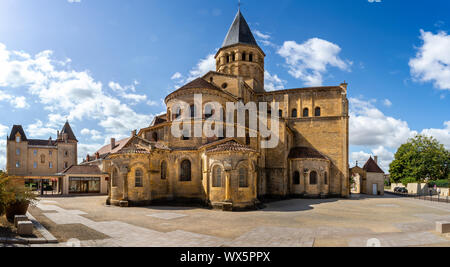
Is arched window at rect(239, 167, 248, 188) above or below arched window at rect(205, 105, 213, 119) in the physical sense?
below

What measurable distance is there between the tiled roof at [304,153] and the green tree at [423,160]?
27.9 m

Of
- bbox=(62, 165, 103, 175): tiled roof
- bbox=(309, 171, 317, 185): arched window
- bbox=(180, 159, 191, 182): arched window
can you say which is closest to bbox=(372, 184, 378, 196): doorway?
bbox=(309, 171, 317, 185): arched window

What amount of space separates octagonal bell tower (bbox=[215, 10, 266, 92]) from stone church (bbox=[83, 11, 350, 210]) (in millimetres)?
135

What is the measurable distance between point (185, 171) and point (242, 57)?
20.1m

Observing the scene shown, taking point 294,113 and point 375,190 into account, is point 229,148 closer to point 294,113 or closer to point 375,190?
point 294,113

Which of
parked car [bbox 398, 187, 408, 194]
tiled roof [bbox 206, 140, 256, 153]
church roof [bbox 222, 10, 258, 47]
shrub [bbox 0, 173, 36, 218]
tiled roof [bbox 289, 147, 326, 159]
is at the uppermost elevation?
church roof [bbox 222, 10, 258, 47]

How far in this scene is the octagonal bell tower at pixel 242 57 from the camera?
37281mm

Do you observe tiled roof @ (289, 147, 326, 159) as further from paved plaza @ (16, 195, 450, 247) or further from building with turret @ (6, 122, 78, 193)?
building with turret @ (6, 122, 78, 193)

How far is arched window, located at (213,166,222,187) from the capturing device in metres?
21.1

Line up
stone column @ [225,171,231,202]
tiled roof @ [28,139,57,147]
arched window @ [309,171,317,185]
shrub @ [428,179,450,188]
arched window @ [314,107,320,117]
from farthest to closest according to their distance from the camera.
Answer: tiled roof @ [28,139,57,147], shrub @ [428,179,450,188], arched window @ [314,107,320,117], arched window @ [309,171,317,185], stone column @ [225,171,231,202]

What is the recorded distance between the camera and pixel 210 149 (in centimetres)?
2206

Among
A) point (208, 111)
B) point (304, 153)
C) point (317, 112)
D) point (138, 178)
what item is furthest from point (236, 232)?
point (317, 112)

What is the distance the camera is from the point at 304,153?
110ft
